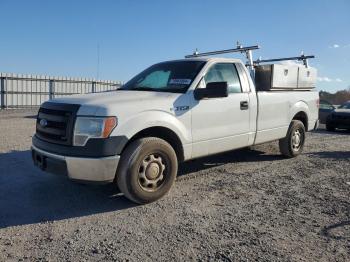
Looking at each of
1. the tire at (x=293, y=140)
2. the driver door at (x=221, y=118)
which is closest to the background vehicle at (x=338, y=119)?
the tire at (x=293, y=140)

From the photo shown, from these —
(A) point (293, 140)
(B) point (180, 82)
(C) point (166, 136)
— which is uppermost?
(B) point (180, 82)

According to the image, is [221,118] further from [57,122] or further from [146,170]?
[57,122]

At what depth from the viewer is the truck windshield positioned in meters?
5.77

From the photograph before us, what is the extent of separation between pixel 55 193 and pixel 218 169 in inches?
114

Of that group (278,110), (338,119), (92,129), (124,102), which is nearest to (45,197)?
(92,129)

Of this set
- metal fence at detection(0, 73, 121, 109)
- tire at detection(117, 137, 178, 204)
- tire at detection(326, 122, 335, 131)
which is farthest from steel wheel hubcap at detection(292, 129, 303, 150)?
metal fence at detection(0, 73, 121, 109)

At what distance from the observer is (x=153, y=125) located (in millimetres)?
4988

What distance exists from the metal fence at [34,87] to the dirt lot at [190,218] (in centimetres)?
1471

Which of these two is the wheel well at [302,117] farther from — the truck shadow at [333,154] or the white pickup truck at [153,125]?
the white pickup truck at [153,125]

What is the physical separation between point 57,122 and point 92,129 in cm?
60

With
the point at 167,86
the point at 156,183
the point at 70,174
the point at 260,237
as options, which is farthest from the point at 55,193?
the point at 260,237

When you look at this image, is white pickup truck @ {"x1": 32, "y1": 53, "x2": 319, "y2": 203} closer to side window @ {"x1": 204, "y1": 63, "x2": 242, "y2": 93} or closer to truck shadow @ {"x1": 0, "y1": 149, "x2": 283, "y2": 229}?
side window @ {"x1": 204, "y1": 63, "x2": 242, "y2": 93}

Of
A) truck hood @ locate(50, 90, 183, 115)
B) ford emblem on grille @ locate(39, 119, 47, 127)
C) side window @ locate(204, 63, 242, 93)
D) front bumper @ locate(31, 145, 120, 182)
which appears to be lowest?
front bumper @ locate(31, 145, 120, 182)

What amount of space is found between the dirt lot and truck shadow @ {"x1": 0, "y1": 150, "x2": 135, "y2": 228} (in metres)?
0.01
